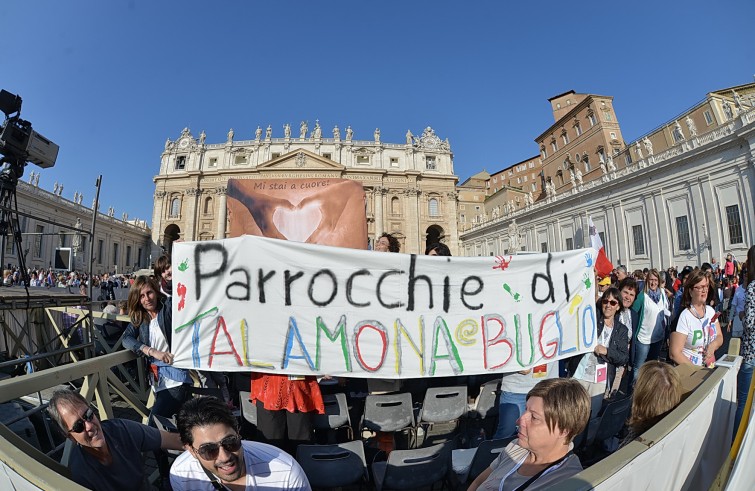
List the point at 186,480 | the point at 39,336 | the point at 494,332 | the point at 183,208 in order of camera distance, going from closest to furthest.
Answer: the point at 186,480 → the point at 494,332 → the point at 39,336 → the point at 183,208

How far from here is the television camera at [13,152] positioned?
3959 millimetres

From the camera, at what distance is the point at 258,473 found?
1.73 m

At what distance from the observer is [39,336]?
5.56 metres

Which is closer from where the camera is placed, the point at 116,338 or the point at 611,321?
the point at 611,321

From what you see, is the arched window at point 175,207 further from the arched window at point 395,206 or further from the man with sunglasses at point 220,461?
the man with sunglasses at point 220,461

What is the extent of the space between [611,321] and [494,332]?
5.19 ft

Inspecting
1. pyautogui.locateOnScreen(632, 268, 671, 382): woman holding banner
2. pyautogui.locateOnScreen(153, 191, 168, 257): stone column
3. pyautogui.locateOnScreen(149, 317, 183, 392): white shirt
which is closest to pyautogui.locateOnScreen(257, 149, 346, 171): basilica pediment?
pyautogui.locateOnScreen(153, 191, 168, 257): stone column

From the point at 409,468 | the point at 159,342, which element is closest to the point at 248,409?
the point at 159,342

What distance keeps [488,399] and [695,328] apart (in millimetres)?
2110

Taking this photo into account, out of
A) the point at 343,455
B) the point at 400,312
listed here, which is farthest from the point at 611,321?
the point at 343,455

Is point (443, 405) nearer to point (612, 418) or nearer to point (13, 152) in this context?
point (612, 418)

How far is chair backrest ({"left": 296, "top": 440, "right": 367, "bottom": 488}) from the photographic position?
254cm

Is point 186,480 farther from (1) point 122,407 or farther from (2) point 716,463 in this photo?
(1) point 122,407

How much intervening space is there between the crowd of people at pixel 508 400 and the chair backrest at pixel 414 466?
688mm
